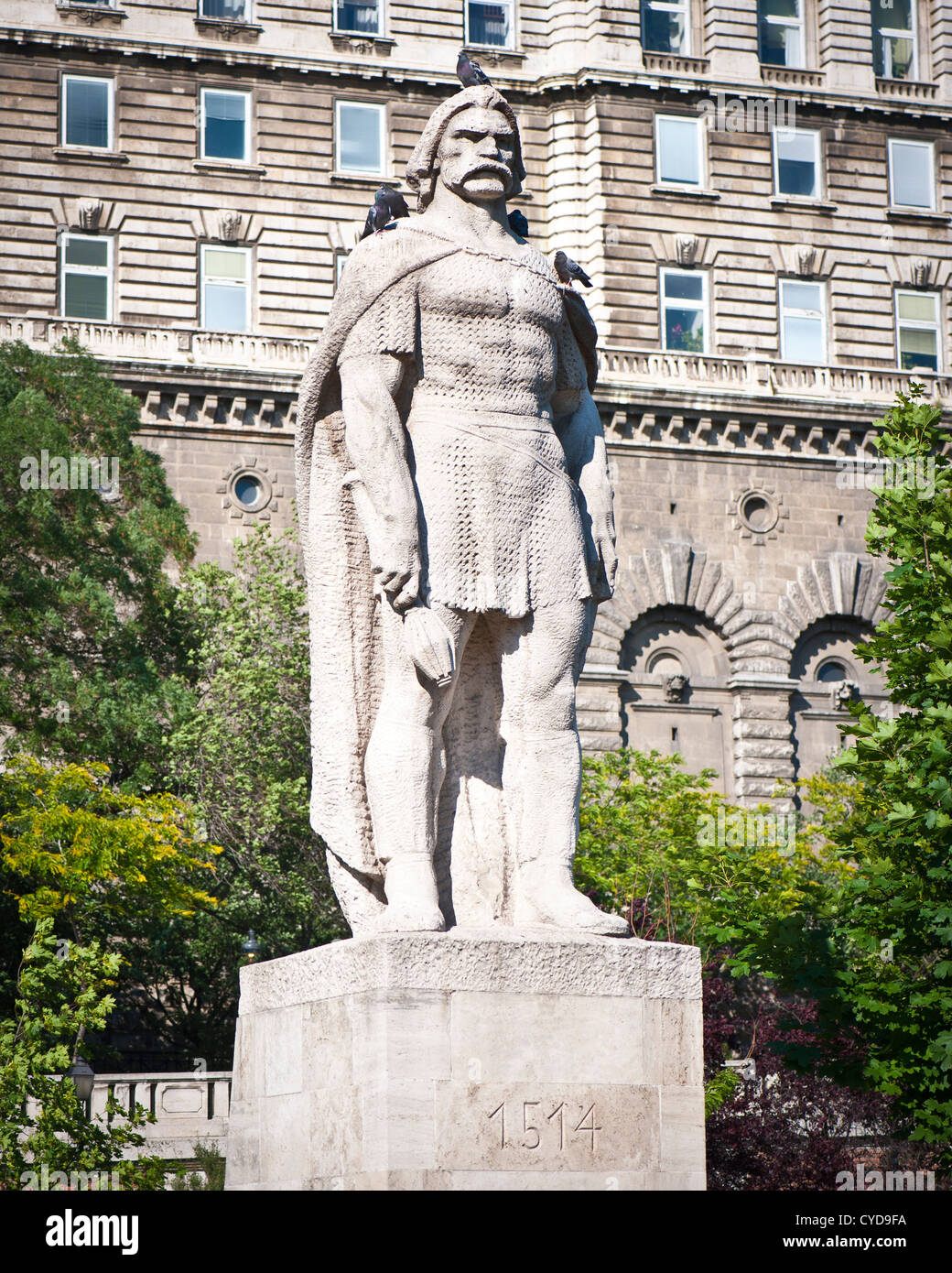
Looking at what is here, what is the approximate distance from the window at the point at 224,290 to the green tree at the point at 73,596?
10281mm

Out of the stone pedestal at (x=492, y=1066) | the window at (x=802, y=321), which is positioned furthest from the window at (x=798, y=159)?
the stone pedestal at (x=492, y=1066)

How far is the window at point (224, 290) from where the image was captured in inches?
1825

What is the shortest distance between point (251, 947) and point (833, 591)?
2211 centimetres

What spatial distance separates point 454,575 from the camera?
10.4 m

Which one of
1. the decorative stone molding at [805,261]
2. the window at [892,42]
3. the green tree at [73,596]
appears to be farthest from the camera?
the window at [892,42]

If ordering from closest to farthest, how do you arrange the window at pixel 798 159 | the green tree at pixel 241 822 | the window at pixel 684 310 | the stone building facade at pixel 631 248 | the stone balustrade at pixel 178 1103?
1. the stone balustrade at pixel 178 1103
2. the green tree at pixel 241 822
3. the stone building facade at pixel 631 248
4. the window at pixel 684 310
5. the window at pixel 798 159

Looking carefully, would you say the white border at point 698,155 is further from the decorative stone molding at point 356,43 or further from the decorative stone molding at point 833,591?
the decorative stone molding at point 833,591

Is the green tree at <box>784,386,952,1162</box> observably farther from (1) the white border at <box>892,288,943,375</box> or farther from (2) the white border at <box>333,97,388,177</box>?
(1) the white border at <box>892,288,943,375</box>

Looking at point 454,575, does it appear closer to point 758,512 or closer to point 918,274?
point 758,512

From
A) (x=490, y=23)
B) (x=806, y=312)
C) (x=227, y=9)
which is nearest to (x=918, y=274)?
(x=806, y=312)

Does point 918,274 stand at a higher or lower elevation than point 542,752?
higher

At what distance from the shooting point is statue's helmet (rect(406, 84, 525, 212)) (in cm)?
1102

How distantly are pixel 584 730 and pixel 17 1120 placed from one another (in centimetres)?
2776

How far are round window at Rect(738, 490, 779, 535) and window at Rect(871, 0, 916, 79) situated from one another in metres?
12.5
